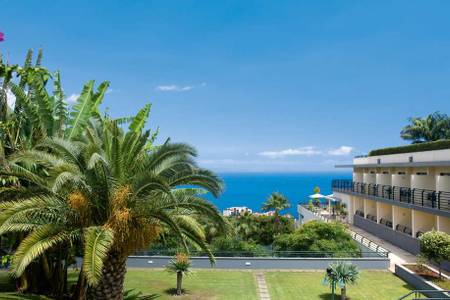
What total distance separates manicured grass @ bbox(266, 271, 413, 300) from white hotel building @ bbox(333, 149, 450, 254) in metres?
4.58

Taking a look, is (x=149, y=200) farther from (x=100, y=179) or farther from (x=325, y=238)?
(x=325, y=238)

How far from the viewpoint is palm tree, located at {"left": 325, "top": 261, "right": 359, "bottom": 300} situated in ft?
54.1

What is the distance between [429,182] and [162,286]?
57.5ft

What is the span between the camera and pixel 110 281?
1216 cm

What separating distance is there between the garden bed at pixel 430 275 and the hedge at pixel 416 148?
7428 millimetres

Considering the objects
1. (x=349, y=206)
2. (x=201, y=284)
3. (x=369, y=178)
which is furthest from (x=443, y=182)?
(x=349, y=206)

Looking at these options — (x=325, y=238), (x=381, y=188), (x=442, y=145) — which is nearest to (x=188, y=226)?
(x=325, y=238)

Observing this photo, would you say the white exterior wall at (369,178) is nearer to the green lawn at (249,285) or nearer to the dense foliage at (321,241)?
the dense foliage at (321,241)

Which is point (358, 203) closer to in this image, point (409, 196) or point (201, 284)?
point (409, 196)

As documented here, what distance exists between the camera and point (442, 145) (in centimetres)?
2434

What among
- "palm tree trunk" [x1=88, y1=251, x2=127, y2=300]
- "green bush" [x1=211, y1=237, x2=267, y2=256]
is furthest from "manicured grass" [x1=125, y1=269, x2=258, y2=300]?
"palm tree trunk" [x1=88, y1=251, x2=127, y2=300]

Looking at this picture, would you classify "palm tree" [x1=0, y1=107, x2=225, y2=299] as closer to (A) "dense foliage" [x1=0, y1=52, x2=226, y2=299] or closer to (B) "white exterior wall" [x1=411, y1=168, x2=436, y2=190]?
(A) "dense foliage" [x1=0, y1=52, x2=226, y2=299]

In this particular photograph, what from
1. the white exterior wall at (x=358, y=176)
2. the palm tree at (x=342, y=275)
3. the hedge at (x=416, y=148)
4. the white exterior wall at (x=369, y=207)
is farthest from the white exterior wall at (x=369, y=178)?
the palm tree at (x=342, y=275)

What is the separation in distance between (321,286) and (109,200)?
38.5 ft
